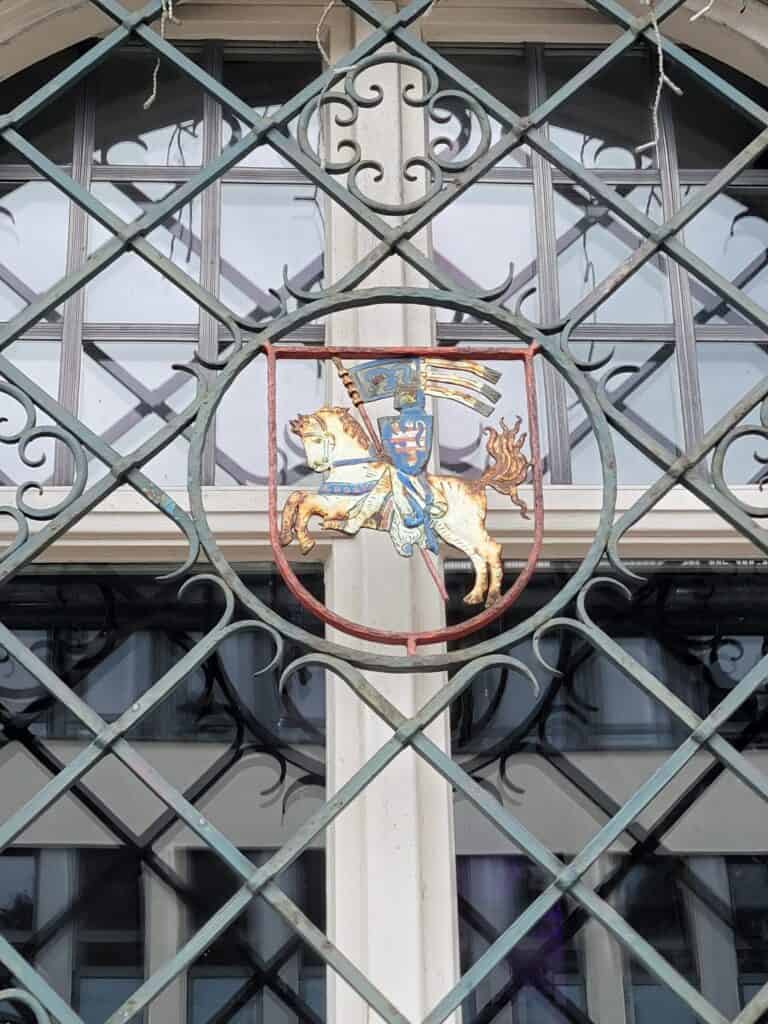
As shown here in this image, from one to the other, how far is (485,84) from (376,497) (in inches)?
37.5

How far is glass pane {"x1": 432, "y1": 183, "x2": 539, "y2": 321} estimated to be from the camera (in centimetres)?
273

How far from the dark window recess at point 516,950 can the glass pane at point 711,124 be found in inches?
47.1

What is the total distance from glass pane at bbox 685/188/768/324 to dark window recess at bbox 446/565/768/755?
45 cm

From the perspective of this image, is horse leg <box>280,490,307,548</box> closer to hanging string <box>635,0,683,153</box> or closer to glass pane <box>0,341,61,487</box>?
glass pane <box>0,341,61,487</box>

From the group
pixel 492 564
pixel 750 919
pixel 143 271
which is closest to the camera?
pixel 492 564

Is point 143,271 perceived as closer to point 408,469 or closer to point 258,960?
point 408,469

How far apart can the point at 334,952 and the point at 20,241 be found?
1281mm

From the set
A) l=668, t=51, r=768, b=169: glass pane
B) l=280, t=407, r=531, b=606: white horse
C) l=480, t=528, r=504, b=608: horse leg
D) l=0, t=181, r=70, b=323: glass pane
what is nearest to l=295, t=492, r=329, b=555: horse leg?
l=280, t=407, r=531, b=606: white horse

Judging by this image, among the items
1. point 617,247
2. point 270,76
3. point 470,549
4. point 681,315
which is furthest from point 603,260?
point 470,549

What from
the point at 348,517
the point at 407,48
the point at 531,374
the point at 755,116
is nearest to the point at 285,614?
the point at 348,517

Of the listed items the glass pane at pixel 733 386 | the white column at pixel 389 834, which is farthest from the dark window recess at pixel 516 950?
the glass pane at pixel 733 386

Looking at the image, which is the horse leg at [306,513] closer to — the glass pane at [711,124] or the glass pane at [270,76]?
the glass pane at [270,76]

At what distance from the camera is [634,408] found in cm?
265

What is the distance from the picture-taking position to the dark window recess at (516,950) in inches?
88.9
